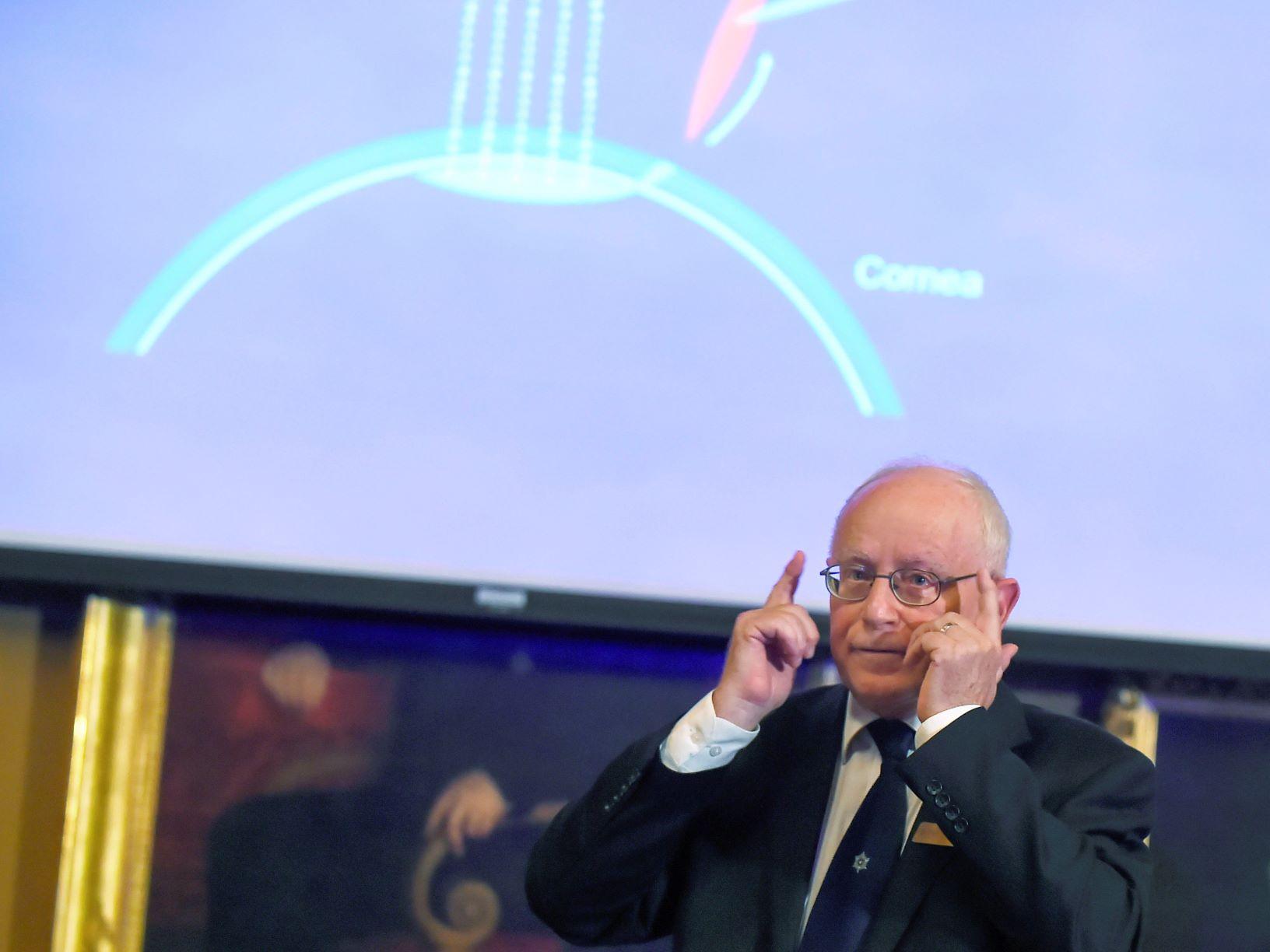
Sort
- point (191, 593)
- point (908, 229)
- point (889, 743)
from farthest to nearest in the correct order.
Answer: point (908, 229) < point (191, 593) < point (889, 743)

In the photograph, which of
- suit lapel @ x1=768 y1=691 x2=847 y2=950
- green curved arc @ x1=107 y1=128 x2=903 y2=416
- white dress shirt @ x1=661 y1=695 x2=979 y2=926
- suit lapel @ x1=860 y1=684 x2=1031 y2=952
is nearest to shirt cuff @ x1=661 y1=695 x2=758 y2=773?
white dress shirt @ x1=661 y1=695 x2=979 y2=926

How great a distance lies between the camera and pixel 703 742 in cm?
167

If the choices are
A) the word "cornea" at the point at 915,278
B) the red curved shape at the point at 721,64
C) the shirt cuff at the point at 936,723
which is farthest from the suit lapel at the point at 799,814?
the red curved shape at the point at 721,64

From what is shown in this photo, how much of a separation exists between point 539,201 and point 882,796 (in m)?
1.39

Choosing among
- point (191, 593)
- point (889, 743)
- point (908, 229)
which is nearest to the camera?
point (889, 743)

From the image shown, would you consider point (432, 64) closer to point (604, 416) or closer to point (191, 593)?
point (604, 416)

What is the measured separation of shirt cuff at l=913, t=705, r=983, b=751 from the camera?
1.54 m

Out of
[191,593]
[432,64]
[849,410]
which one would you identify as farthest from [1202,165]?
[191,593]

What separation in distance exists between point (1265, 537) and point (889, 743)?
4.36ft

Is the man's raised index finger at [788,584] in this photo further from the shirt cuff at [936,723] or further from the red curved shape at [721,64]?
the red curved shape at [721,64]

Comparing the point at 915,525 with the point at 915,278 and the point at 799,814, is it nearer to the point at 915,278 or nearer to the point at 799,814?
the point at 799,814

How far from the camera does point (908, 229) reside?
8.75ft

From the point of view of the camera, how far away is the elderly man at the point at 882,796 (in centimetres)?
150

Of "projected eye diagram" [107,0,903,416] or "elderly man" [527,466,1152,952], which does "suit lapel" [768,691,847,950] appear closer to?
"elderly man" [527,466,1152,952]
